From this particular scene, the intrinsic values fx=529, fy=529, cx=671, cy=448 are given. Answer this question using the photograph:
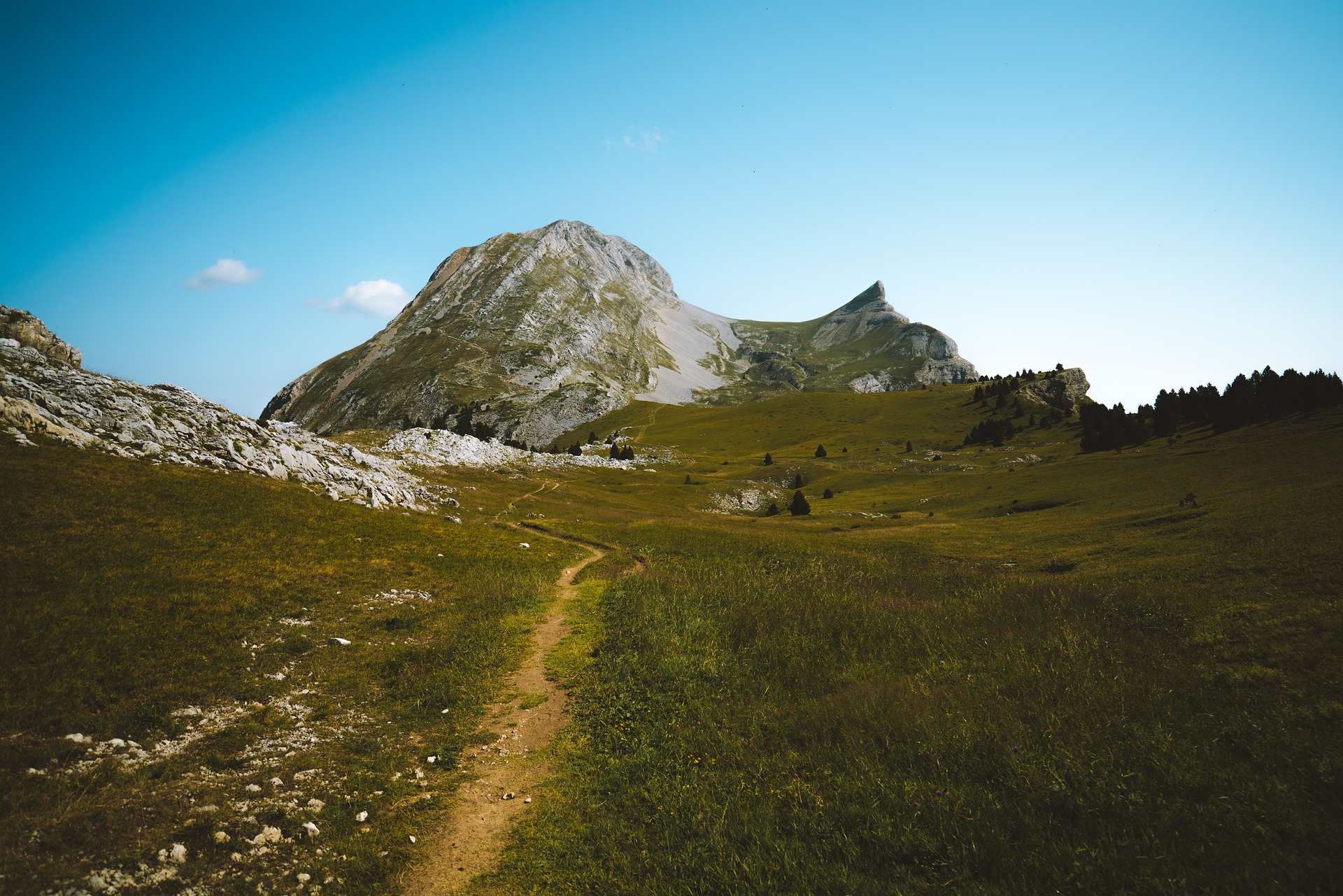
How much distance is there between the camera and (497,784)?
11.2m

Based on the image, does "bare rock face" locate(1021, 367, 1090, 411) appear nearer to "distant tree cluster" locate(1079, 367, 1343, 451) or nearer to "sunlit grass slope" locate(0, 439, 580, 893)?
"distant tree cluster" locate(1079, 367, 1343, 451)

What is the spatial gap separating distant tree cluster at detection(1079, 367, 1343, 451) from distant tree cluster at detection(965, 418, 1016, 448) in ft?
56.8

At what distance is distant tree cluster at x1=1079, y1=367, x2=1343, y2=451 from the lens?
186 ft

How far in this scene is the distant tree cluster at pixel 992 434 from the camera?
121m

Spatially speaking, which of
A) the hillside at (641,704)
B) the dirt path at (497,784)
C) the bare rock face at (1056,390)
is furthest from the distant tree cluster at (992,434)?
the dirt path at (497,784)

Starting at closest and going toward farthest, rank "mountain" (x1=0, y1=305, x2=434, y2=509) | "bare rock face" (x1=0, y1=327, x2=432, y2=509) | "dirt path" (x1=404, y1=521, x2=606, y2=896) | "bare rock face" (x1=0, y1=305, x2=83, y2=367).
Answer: "dirt path" (x1=404, y1=521, x2=606, y2=896)
"bare rock face" (x1=0, y1=327, x2=432, y2=509)
"mountain" (x1=0, y1=305, x2=434, y2=509)
"bare rock face" (x1=0, y1=305, x2=83, y2=367)

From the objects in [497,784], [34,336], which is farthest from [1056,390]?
[34,336]

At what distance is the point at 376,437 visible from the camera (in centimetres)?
9250

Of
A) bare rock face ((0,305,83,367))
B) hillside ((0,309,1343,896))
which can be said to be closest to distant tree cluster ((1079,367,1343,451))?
hillside ((0,309,1343,896))

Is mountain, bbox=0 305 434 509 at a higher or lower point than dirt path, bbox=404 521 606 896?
higher

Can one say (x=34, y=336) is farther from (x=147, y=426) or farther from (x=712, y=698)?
(x=712, y=698)

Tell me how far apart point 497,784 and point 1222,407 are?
301 feet

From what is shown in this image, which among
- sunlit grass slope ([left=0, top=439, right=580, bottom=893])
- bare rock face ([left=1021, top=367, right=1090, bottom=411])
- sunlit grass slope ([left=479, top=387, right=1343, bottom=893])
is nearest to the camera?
sunlit grass slope ([left=479, top=387, right=1343, bottom=893])

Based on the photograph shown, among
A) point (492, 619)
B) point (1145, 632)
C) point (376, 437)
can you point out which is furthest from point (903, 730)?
point (376, 437)
